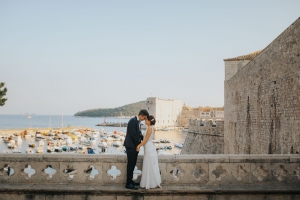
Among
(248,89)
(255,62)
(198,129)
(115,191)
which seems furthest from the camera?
(198,129)

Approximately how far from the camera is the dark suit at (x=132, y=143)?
5594 millimetres

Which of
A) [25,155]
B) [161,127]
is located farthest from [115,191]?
[161,127]

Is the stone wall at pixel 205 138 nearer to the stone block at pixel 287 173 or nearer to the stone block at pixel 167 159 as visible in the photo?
the stone block at pixel 287 173

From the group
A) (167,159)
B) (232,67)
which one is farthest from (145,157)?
(232,67)

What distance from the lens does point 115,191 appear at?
5461 millimetres

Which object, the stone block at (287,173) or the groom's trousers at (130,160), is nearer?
the groom's trousers at (130,160)

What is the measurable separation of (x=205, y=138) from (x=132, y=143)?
23.9m

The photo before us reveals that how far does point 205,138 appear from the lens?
93.9ft

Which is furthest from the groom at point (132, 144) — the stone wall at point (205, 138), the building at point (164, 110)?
the building at point (164, 110)

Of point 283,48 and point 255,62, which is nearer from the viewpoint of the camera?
point 283,48

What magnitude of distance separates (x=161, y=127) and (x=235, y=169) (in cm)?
11184

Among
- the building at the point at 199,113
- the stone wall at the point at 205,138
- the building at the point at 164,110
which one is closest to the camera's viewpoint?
the stone wall at the point at 205,138

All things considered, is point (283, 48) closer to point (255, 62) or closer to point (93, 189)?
point (255, 62)

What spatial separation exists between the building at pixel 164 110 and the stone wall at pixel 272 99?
294 feet
